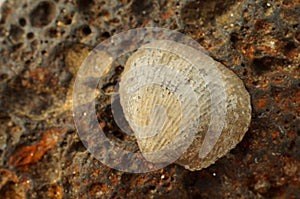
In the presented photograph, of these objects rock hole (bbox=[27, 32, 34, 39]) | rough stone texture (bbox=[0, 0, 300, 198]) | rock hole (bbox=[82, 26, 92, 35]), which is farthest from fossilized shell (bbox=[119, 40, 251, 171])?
rock hole (bbox=[27, 32, 34, 39])

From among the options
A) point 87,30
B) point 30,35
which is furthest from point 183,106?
point 30,35

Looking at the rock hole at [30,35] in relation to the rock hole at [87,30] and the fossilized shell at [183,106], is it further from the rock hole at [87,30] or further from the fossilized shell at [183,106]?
the fossilized shell at [183,106]

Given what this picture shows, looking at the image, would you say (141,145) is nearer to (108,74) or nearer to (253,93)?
(108,74)

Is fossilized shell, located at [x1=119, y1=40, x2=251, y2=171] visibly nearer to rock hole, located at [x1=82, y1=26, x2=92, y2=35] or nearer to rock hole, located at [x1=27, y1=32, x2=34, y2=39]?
rock hole, located at [x1=82, y1=26, x2=92, y2=35]

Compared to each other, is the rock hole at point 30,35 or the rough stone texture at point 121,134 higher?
the rock hole at point 30,35

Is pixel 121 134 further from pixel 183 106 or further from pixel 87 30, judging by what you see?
pixel 87 30

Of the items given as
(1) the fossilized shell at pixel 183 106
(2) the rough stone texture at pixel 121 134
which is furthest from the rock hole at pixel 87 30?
(1) the fossilized shell at pixel 183 106
